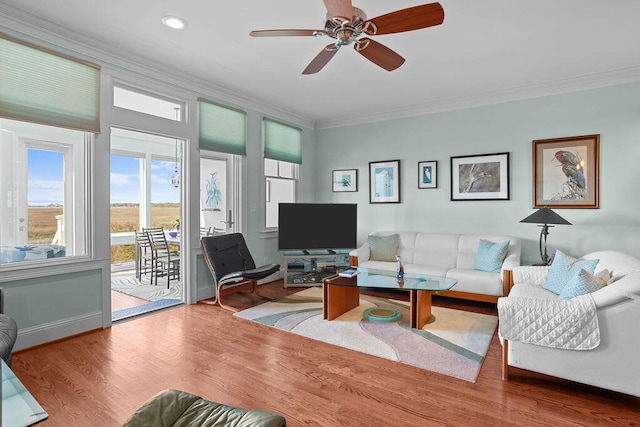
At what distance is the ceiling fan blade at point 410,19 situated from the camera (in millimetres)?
2037

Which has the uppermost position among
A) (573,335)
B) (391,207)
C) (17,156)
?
(17,156)

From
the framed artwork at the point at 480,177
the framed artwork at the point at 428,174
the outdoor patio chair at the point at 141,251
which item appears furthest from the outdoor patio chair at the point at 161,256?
the framed artwork at the point at 480,177

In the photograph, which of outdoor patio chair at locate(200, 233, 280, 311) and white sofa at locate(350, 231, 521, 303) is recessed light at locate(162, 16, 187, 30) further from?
white sofa at locate(350, 231, 521, 303)

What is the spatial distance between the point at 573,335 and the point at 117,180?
6.93 m

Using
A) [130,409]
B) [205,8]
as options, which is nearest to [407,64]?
[205,8]

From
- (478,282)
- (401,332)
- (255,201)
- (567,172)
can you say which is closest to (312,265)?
(255,201)

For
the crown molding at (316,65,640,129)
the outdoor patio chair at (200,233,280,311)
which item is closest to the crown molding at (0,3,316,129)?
the outdoor patio chair at (200,233,280,311)

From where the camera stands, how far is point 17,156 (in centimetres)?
297

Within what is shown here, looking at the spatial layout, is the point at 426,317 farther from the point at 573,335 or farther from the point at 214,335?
the point at 214,335

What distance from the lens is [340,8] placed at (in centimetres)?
206

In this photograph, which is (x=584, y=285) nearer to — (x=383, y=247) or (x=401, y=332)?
(x=401, y=332)

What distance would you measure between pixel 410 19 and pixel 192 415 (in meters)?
2.47

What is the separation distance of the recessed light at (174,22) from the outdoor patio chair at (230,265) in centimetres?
230

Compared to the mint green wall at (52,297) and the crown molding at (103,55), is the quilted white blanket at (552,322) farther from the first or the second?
the crown molding at (103,55)
